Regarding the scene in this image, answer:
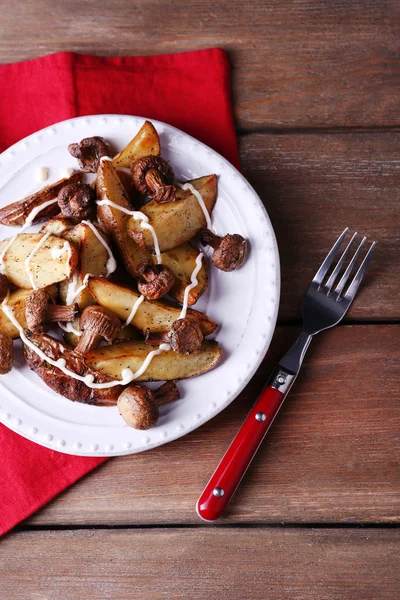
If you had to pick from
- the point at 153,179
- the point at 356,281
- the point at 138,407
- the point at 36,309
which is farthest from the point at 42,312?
the point at 356,281

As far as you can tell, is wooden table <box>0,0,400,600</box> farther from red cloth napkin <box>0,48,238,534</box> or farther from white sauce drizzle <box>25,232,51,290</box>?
white sauce drizzle <box>25,232,51,290</box>

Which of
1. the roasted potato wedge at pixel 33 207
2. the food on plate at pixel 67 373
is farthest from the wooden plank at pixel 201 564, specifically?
the roasted potato wedge at pixel 33 207

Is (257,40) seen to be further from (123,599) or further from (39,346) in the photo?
(123,599)

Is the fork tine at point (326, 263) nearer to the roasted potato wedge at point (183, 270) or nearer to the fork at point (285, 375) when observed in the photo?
the fork at point (285, 375)

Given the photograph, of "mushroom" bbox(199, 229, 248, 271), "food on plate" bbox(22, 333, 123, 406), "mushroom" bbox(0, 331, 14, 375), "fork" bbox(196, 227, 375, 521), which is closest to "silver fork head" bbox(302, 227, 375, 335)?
"fork" bbox(196, 227, 375, 521)

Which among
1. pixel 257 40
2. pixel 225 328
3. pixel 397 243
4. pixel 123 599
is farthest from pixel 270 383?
pixel 257 40

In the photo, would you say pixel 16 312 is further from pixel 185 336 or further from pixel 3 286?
pixel 185 336

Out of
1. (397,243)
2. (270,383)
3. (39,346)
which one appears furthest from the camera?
(397,243)
